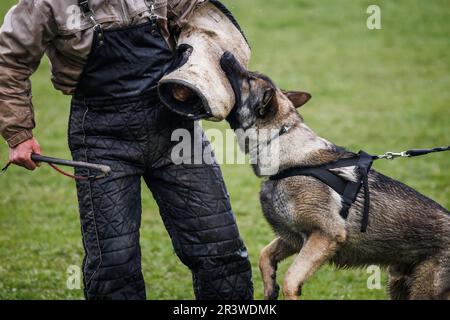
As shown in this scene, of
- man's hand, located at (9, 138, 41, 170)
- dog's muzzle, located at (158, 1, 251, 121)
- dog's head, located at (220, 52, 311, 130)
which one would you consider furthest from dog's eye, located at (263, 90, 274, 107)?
man's hand, located at (9, 138, 41, 170)

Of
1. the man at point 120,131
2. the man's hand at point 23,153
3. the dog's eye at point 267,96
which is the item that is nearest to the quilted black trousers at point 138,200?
the man at point 120,131

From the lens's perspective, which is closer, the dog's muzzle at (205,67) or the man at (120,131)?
the man at (120,131)

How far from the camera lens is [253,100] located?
424 centimetres

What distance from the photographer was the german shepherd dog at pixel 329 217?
4.08m

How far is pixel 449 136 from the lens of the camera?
10.2m

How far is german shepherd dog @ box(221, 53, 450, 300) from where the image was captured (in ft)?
13.4

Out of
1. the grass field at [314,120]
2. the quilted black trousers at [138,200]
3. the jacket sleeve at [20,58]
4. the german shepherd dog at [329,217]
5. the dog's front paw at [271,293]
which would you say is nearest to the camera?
the jacket sleeve at [20,58]

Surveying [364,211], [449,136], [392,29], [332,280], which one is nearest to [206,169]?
[364,211]

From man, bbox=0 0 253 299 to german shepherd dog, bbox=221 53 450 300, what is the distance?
0.34m

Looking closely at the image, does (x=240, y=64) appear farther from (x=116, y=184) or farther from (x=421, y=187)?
(x=421, y=187)

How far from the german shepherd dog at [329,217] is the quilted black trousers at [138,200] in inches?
13.4

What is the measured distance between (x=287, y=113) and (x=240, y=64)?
→ 43 cm

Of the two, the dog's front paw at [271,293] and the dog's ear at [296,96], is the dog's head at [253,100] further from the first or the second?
the dog's front paw at [271,293]

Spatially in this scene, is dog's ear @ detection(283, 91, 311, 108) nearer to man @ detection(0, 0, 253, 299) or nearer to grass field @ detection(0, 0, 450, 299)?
man @ detection(0, 0, 253, 299)
